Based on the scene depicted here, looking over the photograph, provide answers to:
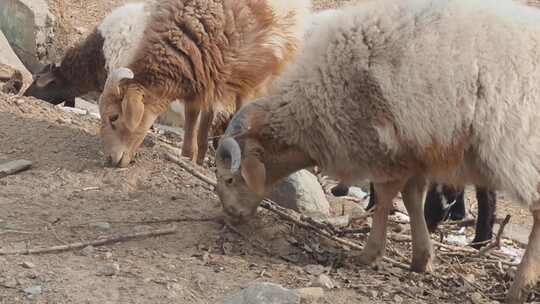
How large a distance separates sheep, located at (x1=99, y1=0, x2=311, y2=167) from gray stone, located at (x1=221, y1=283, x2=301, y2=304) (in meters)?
3.15

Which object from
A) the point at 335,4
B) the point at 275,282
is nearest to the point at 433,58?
the point at 275,282

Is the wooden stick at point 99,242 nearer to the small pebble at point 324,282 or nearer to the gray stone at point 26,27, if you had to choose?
the small pebble at point 324,282

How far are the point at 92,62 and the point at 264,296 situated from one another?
247 inches

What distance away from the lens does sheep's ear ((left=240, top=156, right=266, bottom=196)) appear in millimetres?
6258

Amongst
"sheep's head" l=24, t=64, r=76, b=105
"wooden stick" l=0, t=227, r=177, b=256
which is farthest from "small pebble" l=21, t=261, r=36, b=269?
"sheep's head" l=24, t=64, r=76, b=105

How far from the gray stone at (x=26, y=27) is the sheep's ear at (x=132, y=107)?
6.34 meters

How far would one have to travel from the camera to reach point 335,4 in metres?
17.1

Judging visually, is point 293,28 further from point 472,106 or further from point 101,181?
point 472,106

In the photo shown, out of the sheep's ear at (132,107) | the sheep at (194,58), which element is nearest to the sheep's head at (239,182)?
the sheep at (194,58)

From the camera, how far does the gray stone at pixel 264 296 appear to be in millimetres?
5004

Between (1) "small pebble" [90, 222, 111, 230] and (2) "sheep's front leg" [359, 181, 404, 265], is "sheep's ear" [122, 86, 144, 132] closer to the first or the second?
(1) "small pebble" [90, 222, 111, 230]

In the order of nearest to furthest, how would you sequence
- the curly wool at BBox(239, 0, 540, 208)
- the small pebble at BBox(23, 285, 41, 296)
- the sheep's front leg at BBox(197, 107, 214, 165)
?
the small pebble at BBox(23, 285, 41, 296) < the curly wool at BBox(239, 0, 540, 208) < the sheep's front leg at BBox(197, 107, 214, 165)

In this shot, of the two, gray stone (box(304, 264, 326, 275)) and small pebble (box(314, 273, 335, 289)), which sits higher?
gray stone (box(304, 264, 326, 275))

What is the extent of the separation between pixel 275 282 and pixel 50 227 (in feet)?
5.36
